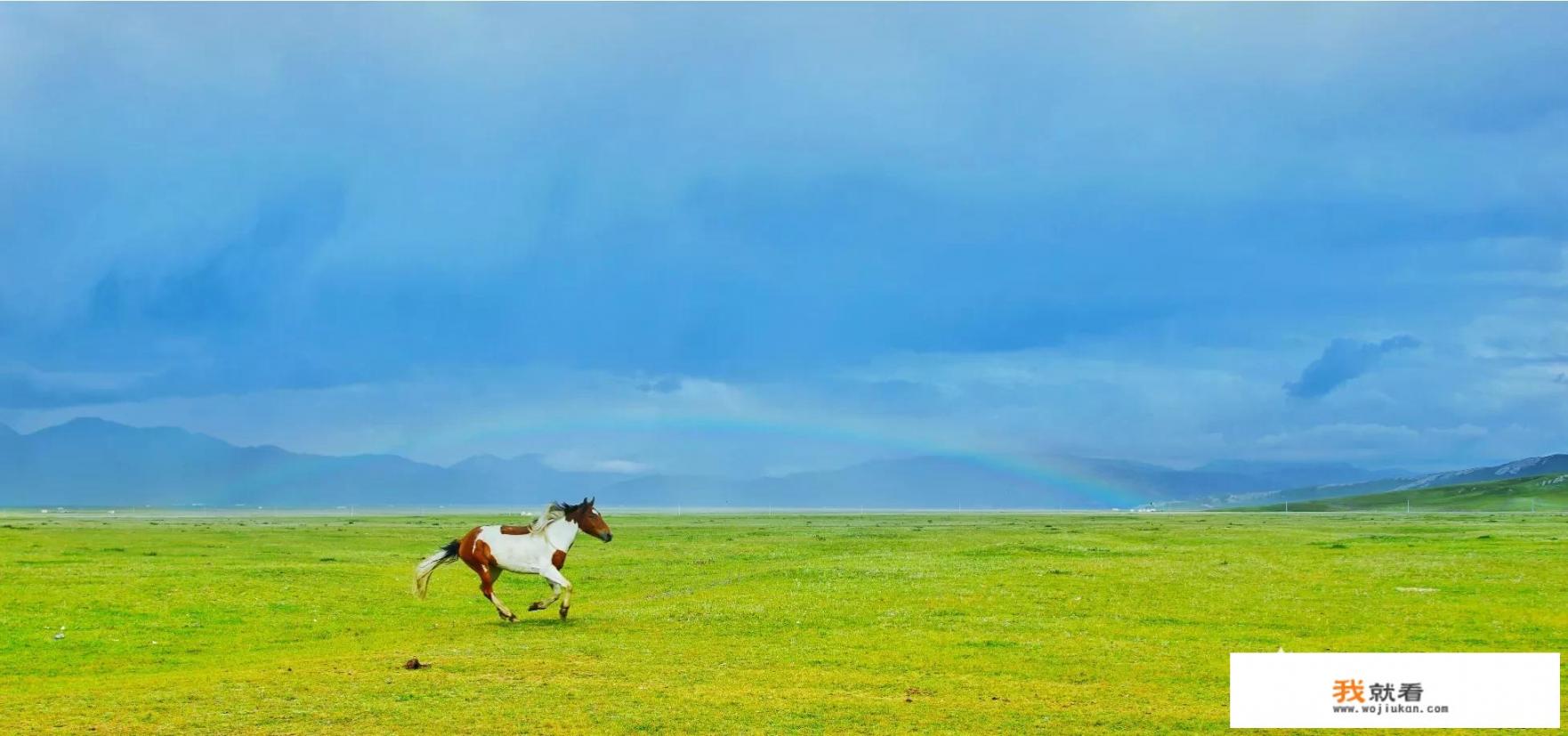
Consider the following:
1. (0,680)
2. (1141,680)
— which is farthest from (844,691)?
(0,680)

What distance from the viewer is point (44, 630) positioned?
26.4 metres

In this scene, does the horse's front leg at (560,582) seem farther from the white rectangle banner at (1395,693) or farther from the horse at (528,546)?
the white rectangle banner at (1395,693)

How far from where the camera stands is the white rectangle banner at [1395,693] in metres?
15.0

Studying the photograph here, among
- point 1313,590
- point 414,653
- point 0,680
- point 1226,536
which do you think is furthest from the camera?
point 1226,536

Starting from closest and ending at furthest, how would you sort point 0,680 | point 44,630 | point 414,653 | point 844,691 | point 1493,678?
1. point 1493,678
2. point 844,691
3. point 0,680
4. point 414,653
5. point 44,630

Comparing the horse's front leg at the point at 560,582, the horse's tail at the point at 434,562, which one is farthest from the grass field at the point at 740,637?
the horse's tail at the point at 434,562

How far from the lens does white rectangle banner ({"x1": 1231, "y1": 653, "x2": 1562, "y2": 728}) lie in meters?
15.0

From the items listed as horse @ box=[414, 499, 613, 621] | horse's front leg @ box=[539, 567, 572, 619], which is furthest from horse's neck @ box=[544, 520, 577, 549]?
horse's front leg @ box=[539, 567, 572, 619]

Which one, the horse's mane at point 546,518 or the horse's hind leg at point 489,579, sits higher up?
the horse's mane at point 546,518

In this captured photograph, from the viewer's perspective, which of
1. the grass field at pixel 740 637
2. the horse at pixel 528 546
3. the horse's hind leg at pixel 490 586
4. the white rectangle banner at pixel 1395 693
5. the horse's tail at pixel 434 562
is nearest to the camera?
the white rectangle banner at pixel 1395 693

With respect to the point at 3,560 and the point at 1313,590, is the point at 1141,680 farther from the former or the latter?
the point at 3,560

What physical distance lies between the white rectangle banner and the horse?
14.5m

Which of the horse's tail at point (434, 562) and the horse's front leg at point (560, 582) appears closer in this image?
the horse's front leg at point (560, 582)

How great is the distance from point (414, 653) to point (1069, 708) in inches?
516
